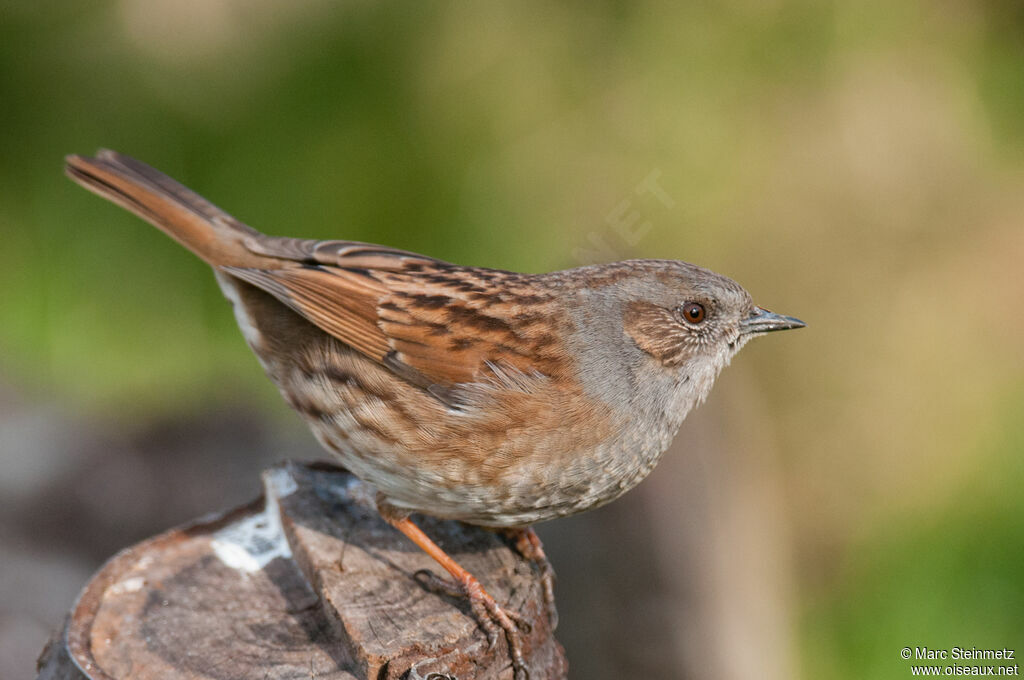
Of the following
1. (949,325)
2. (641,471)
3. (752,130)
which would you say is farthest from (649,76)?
(641,471)

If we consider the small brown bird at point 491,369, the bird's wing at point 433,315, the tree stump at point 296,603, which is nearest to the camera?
the tree stump at point 296,603

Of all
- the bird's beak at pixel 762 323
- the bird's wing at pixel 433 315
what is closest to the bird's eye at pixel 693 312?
the bird's beak at pixel 762 323

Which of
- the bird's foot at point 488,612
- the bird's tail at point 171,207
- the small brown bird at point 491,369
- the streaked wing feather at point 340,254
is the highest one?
the bird's tail at point 171,207

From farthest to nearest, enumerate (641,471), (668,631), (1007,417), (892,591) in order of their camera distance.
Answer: (1007,417), (892,591), (668,631), (641,471)

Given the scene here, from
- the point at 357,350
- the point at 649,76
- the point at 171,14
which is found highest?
the point at 171,14

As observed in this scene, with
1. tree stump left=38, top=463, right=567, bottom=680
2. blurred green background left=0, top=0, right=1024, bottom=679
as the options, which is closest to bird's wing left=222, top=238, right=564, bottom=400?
tree stump left=38, top=463, right=567, bottom=680

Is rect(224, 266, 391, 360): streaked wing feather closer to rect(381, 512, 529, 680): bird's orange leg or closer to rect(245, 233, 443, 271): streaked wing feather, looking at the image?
rect(245, 233, 443, 271): streaked wing feather

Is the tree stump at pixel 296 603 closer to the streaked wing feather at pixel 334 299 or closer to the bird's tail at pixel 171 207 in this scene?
the streaked wing feather at pixel 334 299

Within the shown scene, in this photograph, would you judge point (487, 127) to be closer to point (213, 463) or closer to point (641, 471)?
point (213, 463)
